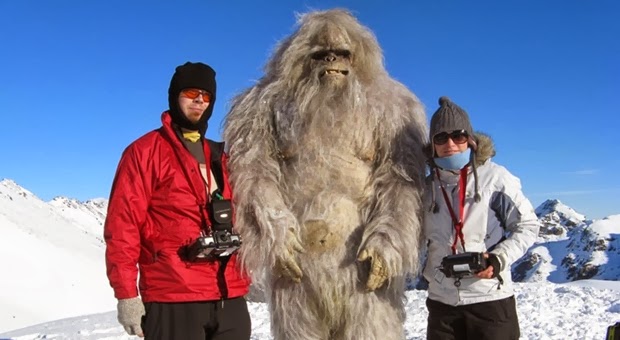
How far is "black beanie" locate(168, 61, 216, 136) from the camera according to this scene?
8.82 feet

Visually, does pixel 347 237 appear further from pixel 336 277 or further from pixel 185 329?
pixel 185 329

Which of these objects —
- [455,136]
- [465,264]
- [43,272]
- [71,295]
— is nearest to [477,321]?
[465,264]

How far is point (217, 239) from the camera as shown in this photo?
8.29 feet

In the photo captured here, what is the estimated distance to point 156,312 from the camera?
2.52 metres

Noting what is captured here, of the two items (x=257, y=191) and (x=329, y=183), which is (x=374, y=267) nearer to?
(x=329, y=183)

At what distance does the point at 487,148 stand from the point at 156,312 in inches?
66.5

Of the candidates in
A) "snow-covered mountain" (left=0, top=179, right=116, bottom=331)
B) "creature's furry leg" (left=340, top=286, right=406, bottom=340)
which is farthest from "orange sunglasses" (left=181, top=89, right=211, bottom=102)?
"snow-covered mountain" (left=0, top=179, right=116, bottom=331)

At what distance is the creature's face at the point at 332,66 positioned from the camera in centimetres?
318

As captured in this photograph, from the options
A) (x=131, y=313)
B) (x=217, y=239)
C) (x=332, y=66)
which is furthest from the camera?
(x=332, y=66)

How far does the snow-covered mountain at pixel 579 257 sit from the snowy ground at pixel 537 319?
Answer: 8822 cm

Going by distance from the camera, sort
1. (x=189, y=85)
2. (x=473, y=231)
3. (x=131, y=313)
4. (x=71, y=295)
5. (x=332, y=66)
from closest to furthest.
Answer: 1. (x=131, y=313)
2. (x=189, y=85)
3. (x=473, y=231)
4. (x=332, y=66)
5. (x=71, y=295)

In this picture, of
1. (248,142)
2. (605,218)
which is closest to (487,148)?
(248,142)

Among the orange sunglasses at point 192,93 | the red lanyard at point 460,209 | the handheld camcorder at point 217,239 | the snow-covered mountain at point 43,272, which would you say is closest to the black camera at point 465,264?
the red lanyard at point 460,209

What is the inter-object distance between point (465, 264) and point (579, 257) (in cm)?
10693
